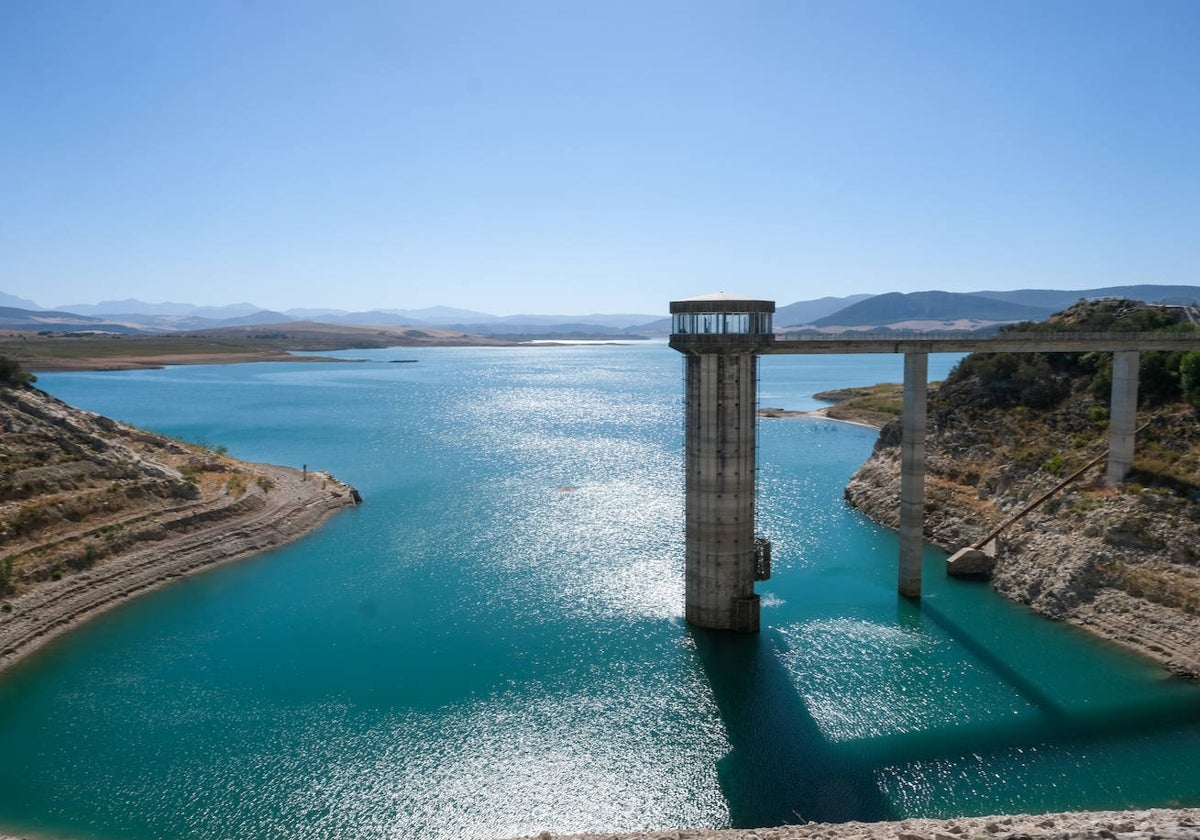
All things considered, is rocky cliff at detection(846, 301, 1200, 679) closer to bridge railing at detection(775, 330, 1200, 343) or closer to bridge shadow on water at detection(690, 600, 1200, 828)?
bridge railing at detection(775, 330, 1200, 343)

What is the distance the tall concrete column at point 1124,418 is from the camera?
46.7 meters

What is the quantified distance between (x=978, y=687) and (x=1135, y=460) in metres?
22.3

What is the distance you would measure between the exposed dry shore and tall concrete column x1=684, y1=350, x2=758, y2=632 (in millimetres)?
16269

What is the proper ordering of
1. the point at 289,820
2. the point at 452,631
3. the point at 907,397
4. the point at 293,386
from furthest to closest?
the point at 293,386 → the point at 907,397 → the point at 452,631 → the point at 289,820

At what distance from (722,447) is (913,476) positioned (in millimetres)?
13913

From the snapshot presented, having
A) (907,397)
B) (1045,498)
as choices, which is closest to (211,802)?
(907,397)

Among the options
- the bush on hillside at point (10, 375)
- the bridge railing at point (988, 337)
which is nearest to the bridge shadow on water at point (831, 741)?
the bridge railing at point (988, 337)

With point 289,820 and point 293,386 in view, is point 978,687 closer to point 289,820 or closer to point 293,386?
point 289,820

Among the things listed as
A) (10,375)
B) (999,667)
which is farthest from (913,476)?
(10,375)

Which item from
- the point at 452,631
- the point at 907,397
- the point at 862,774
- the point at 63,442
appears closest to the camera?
the point at 862,774

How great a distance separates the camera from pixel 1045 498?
47844 millimetres

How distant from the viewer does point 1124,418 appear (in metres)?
46.8

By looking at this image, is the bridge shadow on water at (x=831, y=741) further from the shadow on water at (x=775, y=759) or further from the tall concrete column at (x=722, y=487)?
the tall concrete column at (x=722, y=487)

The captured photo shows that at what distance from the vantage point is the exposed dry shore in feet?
70.9
